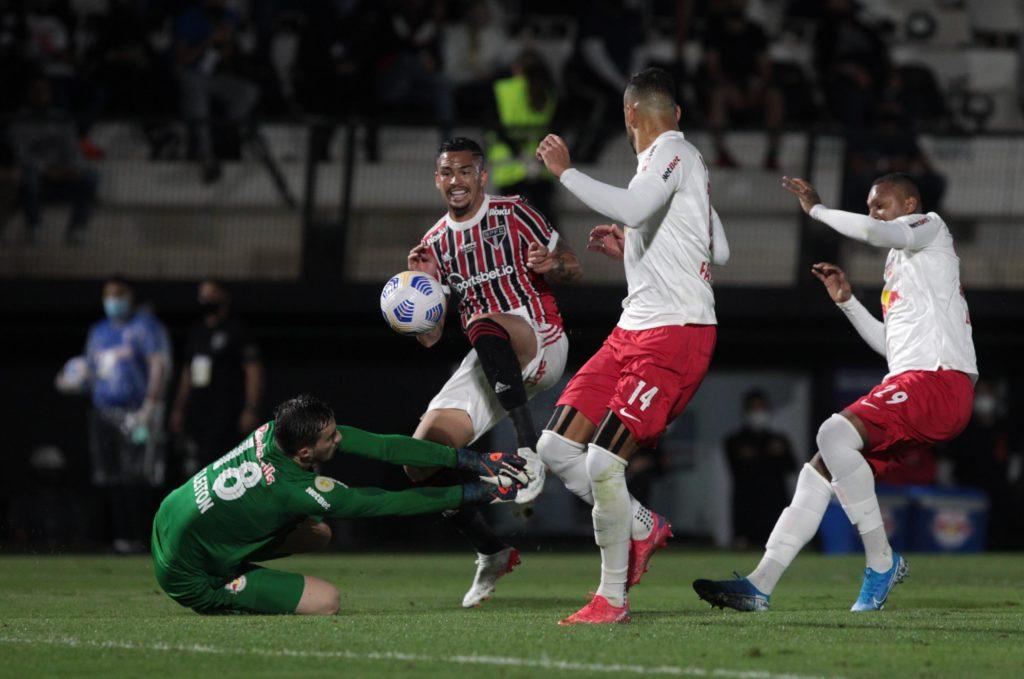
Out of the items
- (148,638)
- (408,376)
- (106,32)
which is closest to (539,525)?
(408,376)

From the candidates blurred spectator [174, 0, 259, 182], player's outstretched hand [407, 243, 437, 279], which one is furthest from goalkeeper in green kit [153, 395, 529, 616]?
blurred spectator [174, 0, 259, 182]

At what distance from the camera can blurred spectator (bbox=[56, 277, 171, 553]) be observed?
14.6 m

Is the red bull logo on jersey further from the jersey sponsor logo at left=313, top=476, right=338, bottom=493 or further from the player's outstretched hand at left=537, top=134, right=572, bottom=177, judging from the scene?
the jersey sponsor logo at left=313, top=476, right=338, bottom=493

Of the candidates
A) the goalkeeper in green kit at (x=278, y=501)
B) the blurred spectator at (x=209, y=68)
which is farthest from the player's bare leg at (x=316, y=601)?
the blurred spectator at (x=209, y=68)

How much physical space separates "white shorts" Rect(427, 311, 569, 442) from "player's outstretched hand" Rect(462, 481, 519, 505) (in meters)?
1.08

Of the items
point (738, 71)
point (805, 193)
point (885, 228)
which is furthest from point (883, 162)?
point (885, 228)

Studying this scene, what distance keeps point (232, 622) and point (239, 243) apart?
31.9 feet

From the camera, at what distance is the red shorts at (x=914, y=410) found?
318 inches

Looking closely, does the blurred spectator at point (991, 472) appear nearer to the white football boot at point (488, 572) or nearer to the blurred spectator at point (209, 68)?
the blurred spectator at point (209, 68)

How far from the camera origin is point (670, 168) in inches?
292

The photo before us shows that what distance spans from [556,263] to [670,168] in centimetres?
118

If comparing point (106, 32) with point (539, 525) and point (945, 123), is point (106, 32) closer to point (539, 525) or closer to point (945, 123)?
point (539, 525)

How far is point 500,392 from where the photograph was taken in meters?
8.69

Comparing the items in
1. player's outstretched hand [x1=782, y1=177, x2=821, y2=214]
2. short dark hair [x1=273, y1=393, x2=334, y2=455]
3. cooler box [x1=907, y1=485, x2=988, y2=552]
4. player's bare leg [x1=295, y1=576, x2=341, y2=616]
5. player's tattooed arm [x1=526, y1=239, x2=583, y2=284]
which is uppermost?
player's outstretched hand [x1=782, y1=177, x2=821, y2=214]
